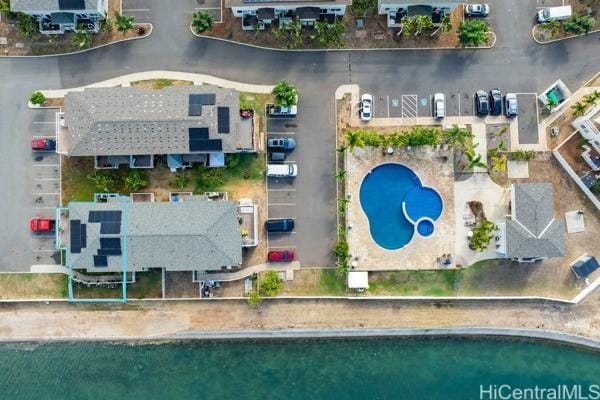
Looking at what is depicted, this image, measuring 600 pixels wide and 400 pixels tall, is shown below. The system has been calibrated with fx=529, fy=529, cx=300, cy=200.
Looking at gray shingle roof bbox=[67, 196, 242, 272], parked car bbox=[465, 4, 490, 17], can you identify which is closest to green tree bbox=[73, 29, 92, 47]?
gray shingle roof bbox=[67, 196, 242, 272]

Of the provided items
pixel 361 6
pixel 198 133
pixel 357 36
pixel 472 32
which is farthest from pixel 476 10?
pixel 198 133

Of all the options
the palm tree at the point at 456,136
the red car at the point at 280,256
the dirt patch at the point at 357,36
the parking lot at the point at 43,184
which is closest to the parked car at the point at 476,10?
the dirt patch at the point at 357,36

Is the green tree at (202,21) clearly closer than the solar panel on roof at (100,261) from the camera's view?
No

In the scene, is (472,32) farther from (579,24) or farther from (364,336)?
(364,336)

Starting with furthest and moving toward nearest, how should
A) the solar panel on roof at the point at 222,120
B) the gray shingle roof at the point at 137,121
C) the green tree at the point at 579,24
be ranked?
the green tree at the point at 579,24, the solar panel on roof at the point at 222,120, the gray shingle roof at the point at 137,121

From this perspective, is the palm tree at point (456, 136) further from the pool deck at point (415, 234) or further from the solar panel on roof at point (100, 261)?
the solar panel on roof at point (100, 261)

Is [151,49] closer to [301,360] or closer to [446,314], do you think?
[301,360]

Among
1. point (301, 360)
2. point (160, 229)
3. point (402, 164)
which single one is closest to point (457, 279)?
point (402, 164)
